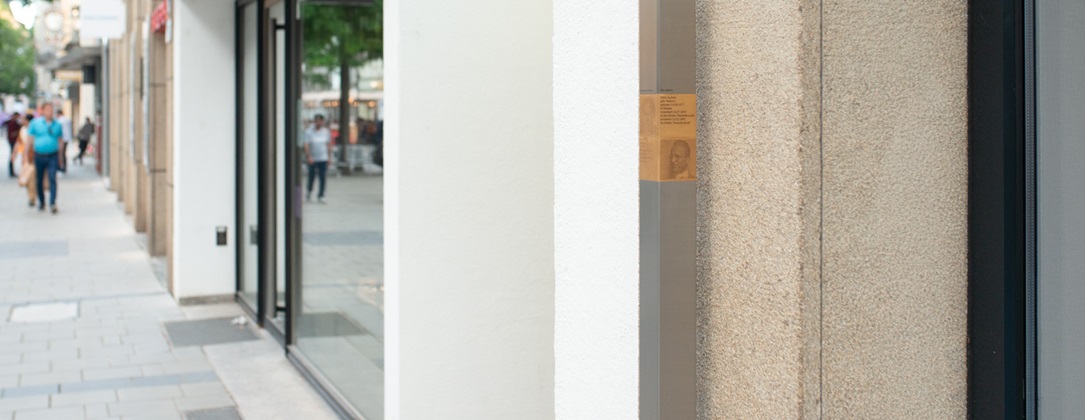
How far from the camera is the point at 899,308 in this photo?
8.18ft

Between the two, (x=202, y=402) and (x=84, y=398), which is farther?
(x=84, y=398)

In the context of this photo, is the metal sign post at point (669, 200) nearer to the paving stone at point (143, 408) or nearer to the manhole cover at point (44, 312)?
the paving stone at point (143, 408)

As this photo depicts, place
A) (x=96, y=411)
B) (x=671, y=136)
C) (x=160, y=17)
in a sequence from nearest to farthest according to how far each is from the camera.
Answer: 1. (x=671, y=136)
2. (x=96, y=411)
3. (x=160, y=17)

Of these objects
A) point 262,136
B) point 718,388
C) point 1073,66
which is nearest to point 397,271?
point 718,388

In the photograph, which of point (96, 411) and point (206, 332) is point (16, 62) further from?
point (96, 411)

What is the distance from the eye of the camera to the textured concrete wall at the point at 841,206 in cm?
239

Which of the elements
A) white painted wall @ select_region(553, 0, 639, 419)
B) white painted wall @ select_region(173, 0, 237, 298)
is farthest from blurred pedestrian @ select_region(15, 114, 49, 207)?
white painted wall @ select_region(553, 0, 639, 419)

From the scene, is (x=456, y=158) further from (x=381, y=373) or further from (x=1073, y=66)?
(x=1073, y=66)

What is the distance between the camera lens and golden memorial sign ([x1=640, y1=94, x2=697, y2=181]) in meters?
2.63

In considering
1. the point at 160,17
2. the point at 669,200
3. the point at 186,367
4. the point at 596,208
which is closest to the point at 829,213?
the point at 669,200

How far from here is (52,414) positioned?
6469 millimetres

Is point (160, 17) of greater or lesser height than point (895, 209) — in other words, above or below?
above

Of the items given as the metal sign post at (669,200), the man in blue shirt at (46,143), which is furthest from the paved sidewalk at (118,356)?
the man in blue shirt at (46,143)

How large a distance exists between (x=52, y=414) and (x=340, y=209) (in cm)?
271
